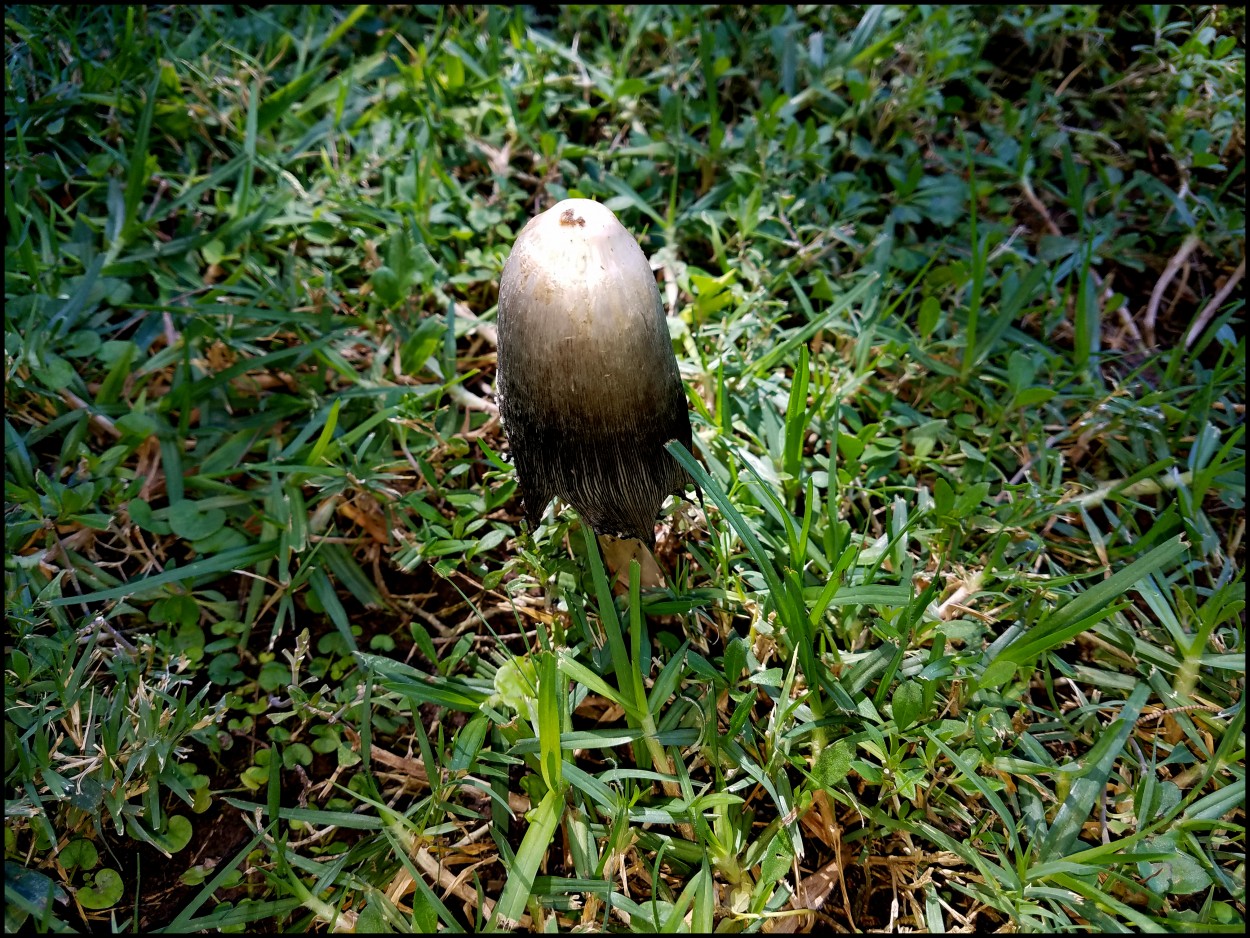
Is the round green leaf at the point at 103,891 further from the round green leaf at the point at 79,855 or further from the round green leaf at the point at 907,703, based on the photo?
the round green leaf at the point at 907,703

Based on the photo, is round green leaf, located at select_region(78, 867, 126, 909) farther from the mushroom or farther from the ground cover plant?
the mushroom

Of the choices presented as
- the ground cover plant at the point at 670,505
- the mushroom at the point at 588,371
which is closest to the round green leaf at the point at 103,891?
the ground cover plant at the point at 670,505

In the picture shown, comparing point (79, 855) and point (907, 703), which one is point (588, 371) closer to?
point (907, 703)

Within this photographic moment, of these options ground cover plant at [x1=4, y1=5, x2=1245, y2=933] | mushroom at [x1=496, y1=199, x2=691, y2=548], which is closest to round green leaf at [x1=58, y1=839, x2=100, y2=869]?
ground cover plant at [x1=4, y1=5, x2=1245, y2=933]

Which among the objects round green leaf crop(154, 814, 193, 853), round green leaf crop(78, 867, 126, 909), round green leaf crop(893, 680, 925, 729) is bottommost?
round green leaf crop(78, 867, 126, 909)

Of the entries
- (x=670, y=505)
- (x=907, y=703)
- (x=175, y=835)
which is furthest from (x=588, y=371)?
(x=175, y=835)

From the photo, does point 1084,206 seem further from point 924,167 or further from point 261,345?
point 261,345
